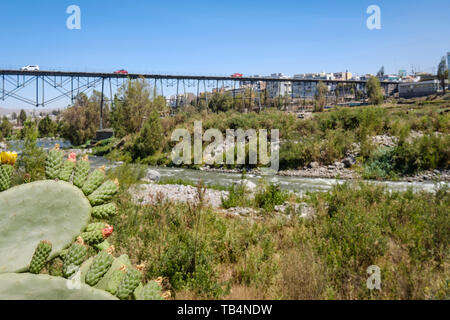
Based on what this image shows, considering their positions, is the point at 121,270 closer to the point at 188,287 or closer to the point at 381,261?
the point at 188,287

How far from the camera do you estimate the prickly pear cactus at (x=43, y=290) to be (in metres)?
1.96

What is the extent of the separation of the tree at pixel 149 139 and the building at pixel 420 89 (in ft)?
206

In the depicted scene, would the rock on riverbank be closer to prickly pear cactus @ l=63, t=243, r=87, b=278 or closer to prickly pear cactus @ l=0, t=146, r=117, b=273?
prickly pear cactus @ l=0, t=146, r=117, b=273

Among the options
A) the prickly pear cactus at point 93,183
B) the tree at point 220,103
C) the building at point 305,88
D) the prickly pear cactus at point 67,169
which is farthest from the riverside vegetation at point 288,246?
the building at point 305,88

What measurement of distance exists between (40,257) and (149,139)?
73.8 feet

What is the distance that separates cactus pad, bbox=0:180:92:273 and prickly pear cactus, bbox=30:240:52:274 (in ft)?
0.53

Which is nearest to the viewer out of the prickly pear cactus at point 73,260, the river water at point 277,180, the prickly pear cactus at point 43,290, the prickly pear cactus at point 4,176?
the prickly pear cactus at point 43,290

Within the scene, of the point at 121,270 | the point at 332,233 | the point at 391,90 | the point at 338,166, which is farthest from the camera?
the point at 391,90

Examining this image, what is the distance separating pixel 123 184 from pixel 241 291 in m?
6.71

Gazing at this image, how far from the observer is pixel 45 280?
6.68 ft

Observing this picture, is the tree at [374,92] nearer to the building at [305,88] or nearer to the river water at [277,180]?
the building at [305,88]

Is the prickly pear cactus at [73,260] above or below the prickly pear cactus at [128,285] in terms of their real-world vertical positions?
above

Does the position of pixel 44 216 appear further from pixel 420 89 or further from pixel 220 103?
pixel 420 89
